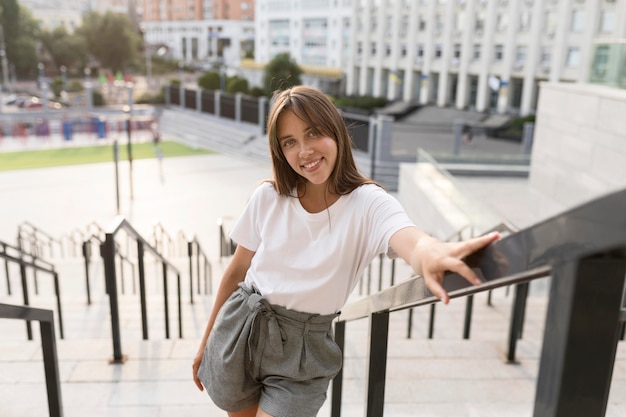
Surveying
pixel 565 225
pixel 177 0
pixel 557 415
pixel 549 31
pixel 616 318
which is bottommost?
pixel 557 415

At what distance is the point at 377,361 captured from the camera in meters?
2.11

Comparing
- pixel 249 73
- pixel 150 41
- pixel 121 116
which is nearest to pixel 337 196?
pixel 121 116

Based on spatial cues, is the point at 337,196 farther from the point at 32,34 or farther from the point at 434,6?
the point at 32,34

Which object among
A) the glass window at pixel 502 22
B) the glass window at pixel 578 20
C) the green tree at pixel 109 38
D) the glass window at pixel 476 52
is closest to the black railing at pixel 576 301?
the glass window at pixel 578 20

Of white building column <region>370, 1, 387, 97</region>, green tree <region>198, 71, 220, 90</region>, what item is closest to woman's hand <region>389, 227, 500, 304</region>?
green tree <region>198, 71, 220, 90</region>

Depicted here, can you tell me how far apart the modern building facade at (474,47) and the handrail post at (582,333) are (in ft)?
100

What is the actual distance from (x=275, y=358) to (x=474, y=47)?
3929 centimetres

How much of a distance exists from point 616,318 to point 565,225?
16cm

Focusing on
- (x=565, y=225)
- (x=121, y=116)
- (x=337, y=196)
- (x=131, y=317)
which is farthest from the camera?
Result: (x=121, y=116)

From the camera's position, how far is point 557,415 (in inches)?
33.6

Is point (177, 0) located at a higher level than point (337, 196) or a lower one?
higher

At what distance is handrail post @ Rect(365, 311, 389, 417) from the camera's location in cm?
209

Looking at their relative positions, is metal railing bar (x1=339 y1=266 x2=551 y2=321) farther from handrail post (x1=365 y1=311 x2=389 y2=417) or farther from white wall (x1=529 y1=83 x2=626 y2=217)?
white wall (x1=529 y1=83 x2=626 y2=217)

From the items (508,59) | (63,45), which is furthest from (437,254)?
(63,45)
